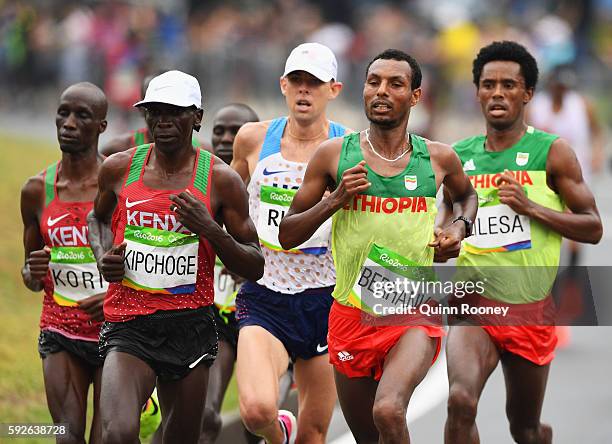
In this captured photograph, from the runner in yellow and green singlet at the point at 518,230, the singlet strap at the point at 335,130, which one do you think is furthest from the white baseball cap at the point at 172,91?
the runner in yellow and green singlet at the point at 518,230

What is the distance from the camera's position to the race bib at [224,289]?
384 inches

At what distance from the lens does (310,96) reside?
29.9ft

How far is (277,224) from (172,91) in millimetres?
1601

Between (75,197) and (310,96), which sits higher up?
(310,96)

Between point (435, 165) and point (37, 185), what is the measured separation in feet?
8.02

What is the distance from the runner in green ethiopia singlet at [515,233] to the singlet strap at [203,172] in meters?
1.91

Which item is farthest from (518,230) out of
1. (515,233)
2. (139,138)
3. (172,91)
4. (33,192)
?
(33,192)

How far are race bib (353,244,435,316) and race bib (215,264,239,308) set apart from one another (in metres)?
1.91

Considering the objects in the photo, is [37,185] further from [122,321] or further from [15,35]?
[15,35]

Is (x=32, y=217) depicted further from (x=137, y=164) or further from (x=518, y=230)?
(x=518, y=230)

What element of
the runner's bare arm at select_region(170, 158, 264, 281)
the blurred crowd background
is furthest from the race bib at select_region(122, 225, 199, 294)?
the blurred crowd background

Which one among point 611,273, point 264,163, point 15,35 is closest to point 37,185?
point 264,163

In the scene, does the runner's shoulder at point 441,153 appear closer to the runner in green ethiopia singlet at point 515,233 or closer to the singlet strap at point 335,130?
the runner in green ethiopia singlet at point 515,233

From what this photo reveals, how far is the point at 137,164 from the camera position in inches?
309
